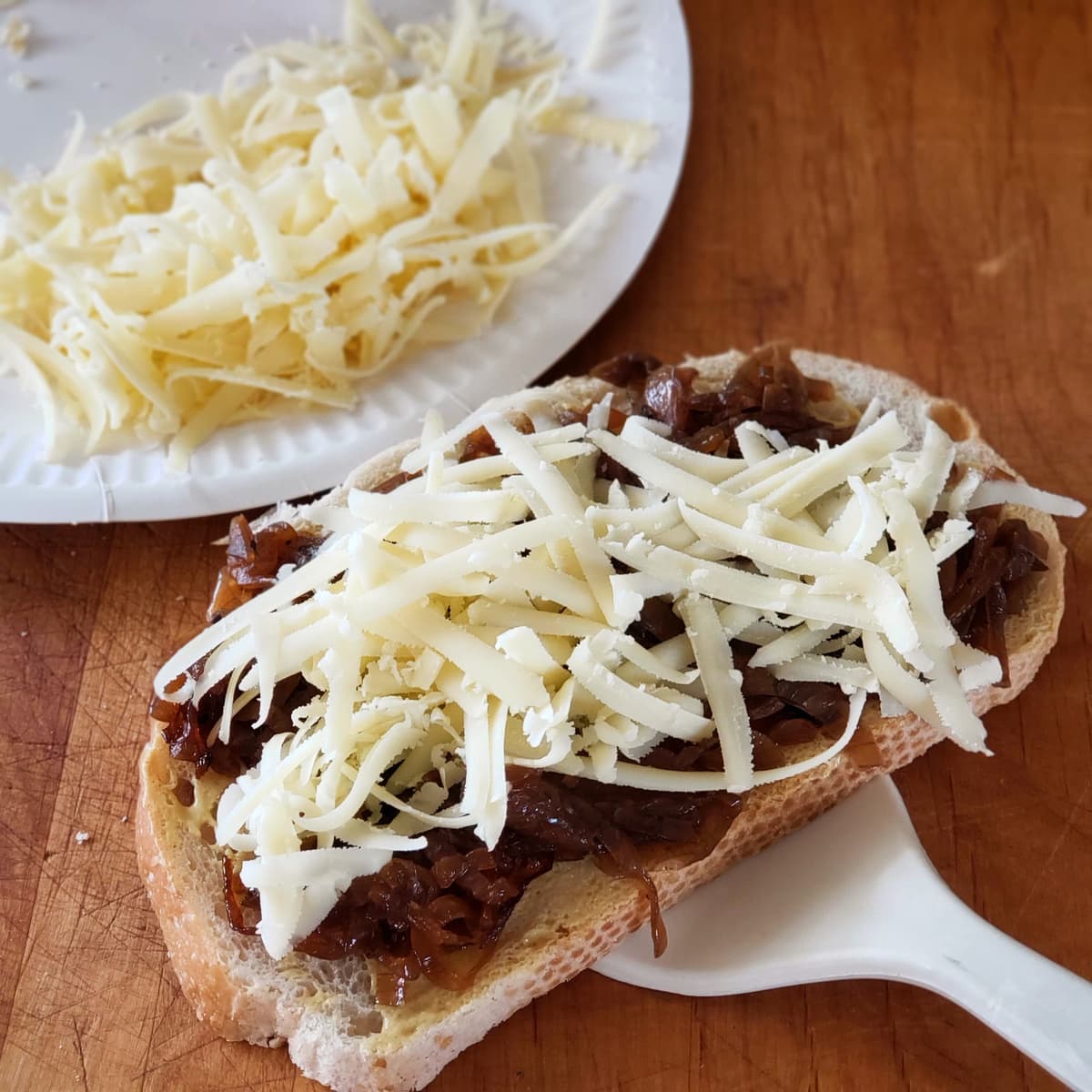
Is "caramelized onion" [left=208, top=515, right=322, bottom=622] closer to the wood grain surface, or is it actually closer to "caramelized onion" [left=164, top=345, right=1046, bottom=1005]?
"caramelized onion" [left=164, top=345, right=1046, bottom=1005]

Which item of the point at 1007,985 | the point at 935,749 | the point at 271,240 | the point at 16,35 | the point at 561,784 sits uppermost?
the point at 16,35

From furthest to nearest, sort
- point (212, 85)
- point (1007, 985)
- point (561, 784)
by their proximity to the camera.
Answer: point (212, 85) → point (561, 784) → point (1007, 985)

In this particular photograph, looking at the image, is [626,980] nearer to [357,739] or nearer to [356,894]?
[356,894]

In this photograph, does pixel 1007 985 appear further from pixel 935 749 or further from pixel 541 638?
pixel 541 638

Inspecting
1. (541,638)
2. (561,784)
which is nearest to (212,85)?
(541,638)

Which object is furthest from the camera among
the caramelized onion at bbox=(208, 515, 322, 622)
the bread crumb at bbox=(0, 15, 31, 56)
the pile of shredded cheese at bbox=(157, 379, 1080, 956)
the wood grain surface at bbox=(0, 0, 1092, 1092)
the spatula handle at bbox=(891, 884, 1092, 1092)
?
the bread crumb at bbox=(0, 15, 31, 56)

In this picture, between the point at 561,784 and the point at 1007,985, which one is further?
the point at 561,784

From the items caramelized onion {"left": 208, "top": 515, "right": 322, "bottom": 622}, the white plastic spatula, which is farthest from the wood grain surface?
caramelized onion {"left": 208, "top": 515, "right": 322, "bottom": 622}

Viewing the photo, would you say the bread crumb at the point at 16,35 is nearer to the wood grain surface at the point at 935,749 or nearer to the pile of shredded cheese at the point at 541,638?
the wood grain surface at the point at 935,749
